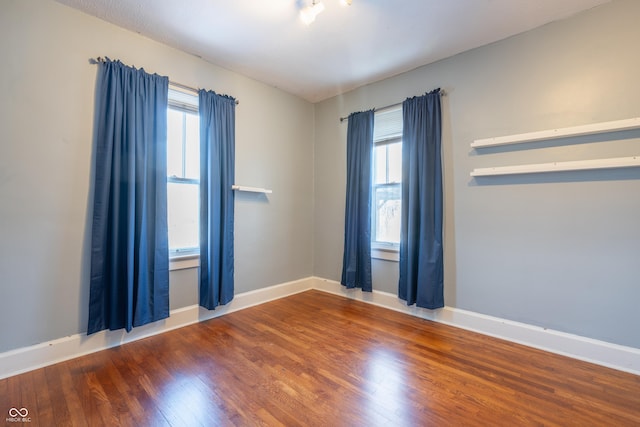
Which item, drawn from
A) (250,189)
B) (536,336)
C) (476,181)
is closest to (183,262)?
(250,189)

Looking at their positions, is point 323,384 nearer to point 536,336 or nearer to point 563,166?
point 536,336

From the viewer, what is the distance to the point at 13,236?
200 centimetres

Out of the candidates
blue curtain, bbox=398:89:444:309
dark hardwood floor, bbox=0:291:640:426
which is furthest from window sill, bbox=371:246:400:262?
dark hardwood floor, bbox=0:291:640:426

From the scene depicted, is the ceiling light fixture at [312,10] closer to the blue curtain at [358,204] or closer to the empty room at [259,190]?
the empty room at [259,190]

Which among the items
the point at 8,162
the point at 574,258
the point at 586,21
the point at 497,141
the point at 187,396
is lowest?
the point at 187,396

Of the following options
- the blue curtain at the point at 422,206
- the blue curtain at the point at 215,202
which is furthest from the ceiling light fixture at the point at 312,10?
the blue curtain at the point at 422,206

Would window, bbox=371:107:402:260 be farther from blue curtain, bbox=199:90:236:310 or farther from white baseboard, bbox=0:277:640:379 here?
blue curtain, bbox=199:90:236:310

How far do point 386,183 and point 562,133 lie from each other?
5.56ft

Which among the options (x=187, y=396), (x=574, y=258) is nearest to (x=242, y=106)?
(x=187, y=396)

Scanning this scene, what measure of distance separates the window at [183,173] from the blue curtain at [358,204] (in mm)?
1839

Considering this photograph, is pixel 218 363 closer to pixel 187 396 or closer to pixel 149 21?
pixel 187 396

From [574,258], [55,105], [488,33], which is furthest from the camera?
[488,33]

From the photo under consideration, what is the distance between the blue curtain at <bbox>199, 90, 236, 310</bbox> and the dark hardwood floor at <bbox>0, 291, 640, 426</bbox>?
1.66ft

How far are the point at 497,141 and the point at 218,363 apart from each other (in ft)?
10.1
